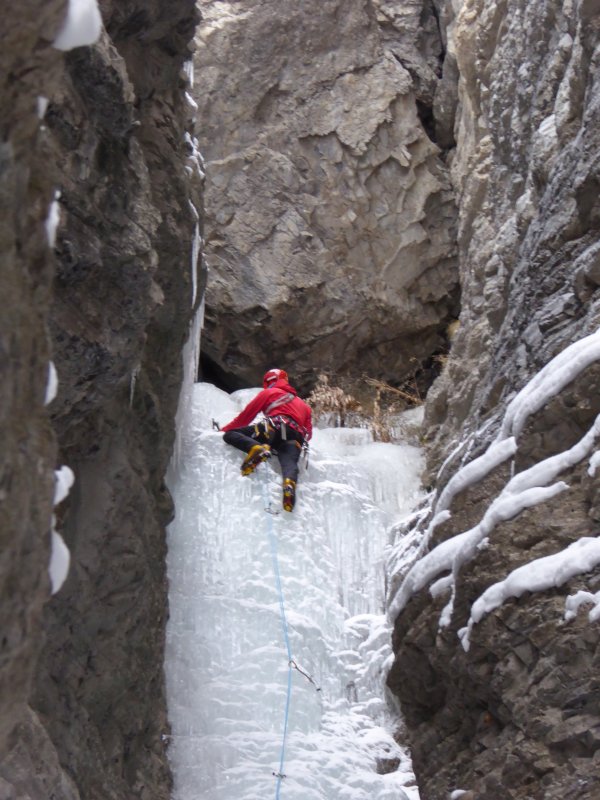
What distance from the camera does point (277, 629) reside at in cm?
734

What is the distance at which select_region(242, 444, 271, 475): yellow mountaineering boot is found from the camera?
866 cm

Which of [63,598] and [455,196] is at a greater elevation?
[455,196]

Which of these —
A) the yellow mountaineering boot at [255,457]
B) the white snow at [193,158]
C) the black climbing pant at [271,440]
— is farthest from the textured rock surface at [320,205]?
the white snow at [193,158]

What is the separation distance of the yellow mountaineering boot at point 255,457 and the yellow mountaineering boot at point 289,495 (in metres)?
0.33

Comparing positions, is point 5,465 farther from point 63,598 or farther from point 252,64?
point 252,64

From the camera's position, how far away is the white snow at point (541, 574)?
14.0 feet

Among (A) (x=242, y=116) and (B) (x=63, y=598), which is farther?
(A) (x=242, y=116)

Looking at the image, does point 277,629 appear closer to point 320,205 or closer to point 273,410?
point 273,410

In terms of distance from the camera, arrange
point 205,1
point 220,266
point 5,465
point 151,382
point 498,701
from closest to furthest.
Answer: point 5,465, point 498,701, point 151,382, point 220,266, point 205,1

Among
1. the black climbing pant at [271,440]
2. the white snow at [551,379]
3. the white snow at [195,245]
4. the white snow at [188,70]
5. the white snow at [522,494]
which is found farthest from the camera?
the black climbing pant at [271,440]

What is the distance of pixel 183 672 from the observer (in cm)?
692

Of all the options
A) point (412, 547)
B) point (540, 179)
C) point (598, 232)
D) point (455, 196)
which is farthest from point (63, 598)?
point (455, 196)

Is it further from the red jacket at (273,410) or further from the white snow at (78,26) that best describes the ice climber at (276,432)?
the white snow at (78,26)

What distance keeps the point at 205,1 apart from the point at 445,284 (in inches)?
179
